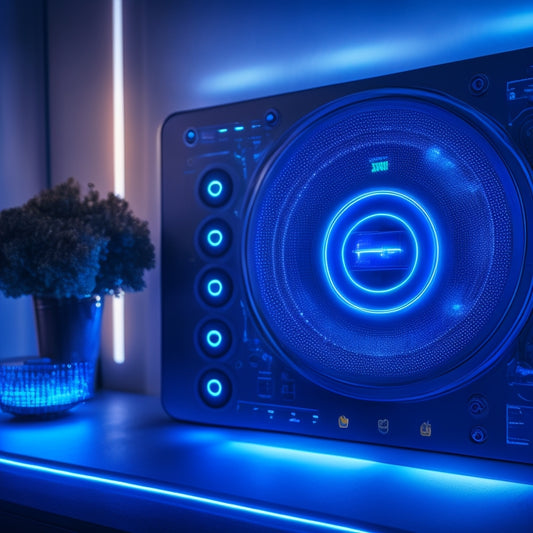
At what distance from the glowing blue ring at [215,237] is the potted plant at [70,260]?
0.47 ft

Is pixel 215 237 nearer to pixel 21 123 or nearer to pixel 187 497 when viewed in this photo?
pixel 187 497

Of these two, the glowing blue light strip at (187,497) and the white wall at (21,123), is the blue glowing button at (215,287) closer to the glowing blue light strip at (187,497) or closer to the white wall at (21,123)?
the glowing blue light strip at (187,497)

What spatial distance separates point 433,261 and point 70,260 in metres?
0.41

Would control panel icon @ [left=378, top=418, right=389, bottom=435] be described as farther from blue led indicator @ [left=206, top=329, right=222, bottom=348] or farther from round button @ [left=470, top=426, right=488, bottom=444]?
blue led indicator @ [left=206, top=329, right=222, bottom=348]

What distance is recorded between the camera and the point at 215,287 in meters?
0.67

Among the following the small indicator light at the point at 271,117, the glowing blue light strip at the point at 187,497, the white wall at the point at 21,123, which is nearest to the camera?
the glowing blue light strip at the point at 187,497

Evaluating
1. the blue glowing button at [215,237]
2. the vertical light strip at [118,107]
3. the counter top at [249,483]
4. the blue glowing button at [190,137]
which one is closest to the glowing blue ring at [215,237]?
the blue glowing button at [215,237]

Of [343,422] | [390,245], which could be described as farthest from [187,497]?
[390,245]

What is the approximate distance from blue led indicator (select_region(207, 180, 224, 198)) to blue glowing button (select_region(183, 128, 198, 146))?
0.06 m

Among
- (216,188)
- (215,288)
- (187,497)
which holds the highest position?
(216,188)

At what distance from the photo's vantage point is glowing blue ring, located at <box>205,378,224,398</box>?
65 centimetres

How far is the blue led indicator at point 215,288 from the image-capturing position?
667 mm

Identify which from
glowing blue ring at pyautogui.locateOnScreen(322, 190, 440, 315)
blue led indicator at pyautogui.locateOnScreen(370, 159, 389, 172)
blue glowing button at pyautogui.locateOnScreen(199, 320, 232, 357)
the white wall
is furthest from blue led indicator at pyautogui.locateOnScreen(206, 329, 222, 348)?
the white wall

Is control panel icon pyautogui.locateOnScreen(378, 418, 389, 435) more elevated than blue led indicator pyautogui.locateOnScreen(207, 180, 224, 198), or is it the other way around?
blue led indicator pyautogui.locateOnScreen(207, 180, 224, 198)
